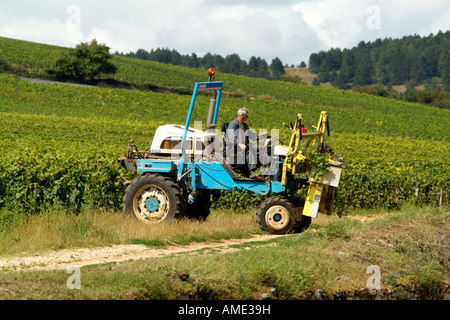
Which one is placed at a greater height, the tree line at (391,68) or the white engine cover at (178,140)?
the tree line at (391,68)

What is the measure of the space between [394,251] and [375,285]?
148cm

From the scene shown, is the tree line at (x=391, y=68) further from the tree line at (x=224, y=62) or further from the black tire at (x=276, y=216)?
the black tire at (x=276, y=216)

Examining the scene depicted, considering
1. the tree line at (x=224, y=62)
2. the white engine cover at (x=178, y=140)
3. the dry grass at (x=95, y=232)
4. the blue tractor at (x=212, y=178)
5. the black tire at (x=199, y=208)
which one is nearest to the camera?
the dry grass at (x=95, y=232)

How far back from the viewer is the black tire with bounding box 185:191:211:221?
12.6 metres

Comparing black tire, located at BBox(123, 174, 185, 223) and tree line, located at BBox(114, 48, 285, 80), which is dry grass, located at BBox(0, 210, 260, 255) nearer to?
black tire, located at BBox(123, 174, 185, 223)

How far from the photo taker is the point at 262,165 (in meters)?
11.5

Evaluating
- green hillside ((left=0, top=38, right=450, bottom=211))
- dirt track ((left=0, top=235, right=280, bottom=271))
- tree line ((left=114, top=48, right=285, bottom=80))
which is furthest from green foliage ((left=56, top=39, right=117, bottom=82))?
tree line ((left=114, top=48, right=285, bottom=80))

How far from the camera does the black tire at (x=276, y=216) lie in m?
11.3

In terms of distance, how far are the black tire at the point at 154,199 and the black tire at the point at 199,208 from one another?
1197mm

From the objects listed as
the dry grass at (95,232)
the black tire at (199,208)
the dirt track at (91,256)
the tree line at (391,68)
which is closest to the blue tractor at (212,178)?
the dry grass at (95,232)

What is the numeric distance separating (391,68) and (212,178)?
16263 centimetres

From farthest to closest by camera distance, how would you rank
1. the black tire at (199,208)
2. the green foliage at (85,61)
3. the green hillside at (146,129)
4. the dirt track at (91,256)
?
the green foliage at (85,61) < the green hillside at (146,129) < the black tire at (199,208) < the dirt track at (91,256)

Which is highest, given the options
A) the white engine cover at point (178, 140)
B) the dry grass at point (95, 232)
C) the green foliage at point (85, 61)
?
the green foliage at point (85, 61)
